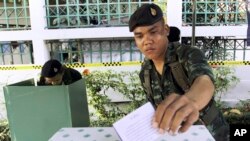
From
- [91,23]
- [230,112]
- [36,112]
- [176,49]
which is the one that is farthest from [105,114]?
[176,49]

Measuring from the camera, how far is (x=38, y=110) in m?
1.42

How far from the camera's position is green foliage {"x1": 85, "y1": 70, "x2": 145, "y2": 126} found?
144 inches

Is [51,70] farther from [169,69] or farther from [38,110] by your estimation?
[169,69]

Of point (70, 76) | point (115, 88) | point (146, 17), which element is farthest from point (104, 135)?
point (115, 88)

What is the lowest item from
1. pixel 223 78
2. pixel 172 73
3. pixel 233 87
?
pixel 233 87

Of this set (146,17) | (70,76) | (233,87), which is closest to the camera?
(146,17)

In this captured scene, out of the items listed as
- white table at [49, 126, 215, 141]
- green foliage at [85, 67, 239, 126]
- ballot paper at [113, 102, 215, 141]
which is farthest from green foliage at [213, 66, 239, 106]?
ballot paper at [113, 102, 215, 141]

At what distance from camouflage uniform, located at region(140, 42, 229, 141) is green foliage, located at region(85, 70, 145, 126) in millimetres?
2436

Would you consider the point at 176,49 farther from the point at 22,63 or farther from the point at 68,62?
the point at 22,63

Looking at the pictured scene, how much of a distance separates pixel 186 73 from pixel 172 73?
0.07 metres

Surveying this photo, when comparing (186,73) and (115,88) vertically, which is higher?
(186,73)

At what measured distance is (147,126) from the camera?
608 mm

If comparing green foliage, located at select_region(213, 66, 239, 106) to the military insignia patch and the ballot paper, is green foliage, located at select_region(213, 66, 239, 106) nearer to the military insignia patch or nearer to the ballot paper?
the military insignia patch

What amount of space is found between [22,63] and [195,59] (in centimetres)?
364
